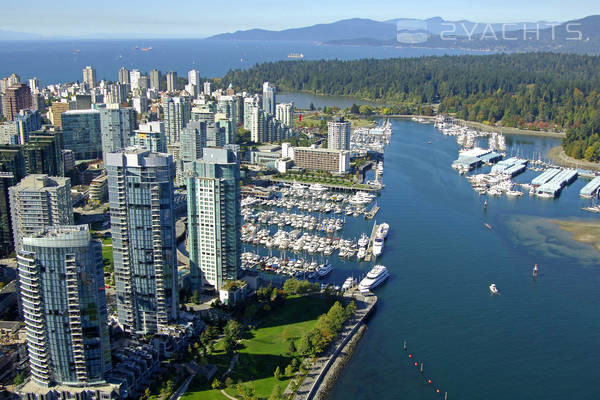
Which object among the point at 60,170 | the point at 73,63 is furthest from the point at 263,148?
the point at 73,63

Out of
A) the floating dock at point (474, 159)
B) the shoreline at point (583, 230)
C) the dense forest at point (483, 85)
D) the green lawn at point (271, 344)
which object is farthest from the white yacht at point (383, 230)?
the dense forest at point (483, 85)

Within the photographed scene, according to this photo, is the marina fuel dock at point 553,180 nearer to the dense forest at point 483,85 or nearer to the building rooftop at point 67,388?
the dense forest at point 483,85

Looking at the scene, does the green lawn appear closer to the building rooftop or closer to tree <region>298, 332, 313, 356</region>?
tree <region>298, 332, 313, 356</region>

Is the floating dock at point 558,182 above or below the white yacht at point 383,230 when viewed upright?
above

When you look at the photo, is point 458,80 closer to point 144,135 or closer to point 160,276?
point 144,135

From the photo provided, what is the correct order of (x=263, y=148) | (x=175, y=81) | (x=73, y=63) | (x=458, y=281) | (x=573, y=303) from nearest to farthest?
1. (x=573, y=303)
2. (x=458, y=281)
3. (x=263, y=148)
4. (x=175, y=81)
5. (x=73, y=63)

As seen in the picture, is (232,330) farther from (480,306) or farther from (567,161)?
(567,161)
